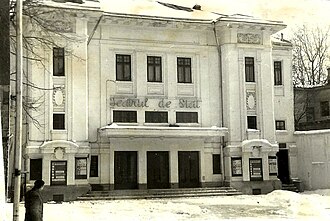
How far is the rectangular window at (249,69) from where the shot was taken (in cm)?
3100

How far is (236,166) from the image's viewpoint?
3016 centimetres

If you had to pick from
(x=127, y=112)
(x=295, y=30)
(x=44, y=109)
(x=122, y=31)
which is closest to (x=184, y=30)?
(x=122, y=31)

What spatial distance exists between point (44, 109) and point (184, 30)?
8.74 m

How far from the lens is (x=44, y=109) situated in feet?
89.8

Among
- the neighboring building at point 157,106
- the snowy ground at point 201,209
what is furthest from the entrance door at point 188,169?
the snowy ground at point 201,209

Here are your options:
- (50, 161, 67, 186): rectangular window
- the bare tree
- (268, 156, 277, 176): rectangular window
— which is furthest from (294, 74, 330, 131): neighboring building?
(50, 161, 67, 186): rectangular window

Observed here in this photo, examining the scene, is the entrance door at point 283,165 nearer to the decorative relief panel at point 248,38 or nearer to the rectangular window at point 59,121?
the decorative relief panel at point 248,38

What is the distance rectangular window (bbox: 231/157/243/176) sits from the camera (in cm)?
3005

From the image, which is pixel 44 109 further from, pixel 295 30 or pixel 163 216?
pixel 295 30

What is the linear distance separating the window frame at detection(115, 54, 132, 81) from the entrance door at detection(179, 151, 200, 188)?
16.3 feet

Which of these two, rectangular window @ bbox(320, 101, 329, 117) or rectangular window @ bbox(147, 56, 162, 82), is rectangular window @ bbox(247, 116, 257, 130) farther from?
rectangular window @ bbox(320, 101, 329, 117)

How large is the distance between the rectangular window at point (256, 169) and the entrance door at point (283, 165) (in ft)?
8.01

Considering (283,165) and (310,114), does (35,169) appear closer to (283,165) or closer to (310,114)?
(283,165)

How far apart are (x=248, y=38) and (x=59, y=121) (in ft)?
36.8
